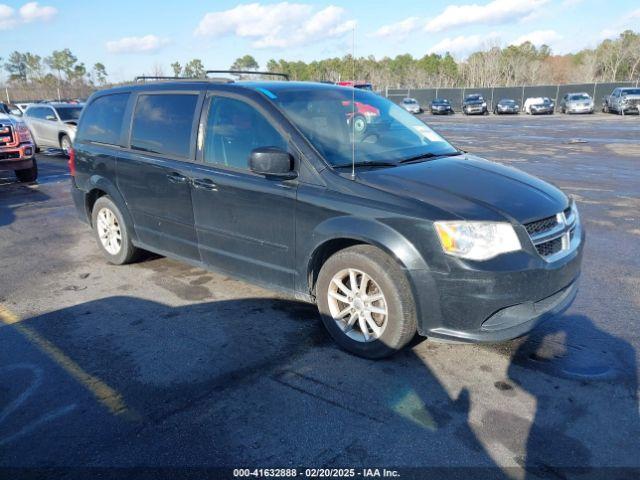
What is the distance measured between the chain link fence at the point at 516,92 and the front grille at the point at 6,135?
34964 millimetres

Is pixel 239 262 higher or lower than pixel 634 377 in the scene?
higher

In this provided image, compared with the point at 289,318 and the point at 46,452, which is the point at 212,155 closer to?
the point at 289,318

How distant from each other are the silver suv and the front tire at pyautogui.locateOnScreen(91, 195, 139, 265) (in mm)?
11570

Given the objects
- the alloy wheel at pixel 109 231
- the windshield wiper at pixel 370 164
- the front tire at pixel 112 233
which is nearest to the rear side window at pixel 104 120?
the front tire at pixel 112 233

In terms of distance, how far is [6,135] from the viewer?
36.5ft

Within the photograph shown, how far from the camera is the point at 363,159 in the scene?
393 cm

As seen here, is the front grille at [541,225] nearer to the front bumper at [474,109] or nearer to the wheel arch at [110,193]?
the wheel arch at [110,193]

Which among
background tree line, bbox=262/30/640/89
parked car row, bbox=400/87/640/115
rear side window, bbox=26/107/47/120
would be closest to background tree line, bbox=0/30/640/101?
background tree line, bbox=262/30/640/89

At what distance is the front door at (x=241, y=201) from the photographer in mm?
3973

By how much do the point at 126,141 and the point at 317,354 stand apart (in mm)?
3077

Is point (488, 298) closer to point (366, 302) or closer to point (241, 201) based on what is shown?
point (366, 302)

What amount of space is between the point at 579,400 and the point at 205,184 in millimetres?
3137

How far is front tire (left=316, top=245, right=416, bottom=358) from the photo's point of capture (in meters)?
3.42

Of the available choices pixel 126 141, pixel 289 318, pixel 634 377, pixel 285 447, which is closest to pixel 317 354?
pixel 289 318
